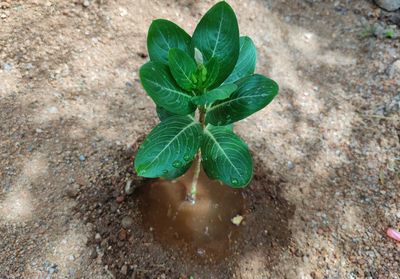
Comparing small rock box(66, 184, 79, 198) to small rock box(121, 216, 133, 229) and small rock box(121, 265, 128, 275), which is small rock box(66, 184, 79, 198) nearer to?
small rock box(121, 216, 133, 229)

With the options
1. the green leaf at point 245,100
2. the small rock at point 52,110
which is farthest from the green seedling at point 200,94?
the small rock at point 52,110

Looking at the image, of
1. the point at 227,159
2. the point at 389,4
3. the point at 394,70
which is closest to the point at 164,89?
the point at 227,159

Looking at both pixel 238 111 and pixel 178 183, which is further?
pixel 178 183

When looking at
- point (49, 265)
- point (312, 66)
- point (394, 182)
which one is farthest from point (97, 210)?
point (312, 66)

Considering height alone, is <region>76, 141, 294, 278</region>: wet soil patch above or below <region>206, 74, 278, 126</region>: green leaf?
below

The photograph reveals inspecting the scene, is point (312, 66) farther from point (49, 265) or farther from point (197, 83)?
point (49, 265)

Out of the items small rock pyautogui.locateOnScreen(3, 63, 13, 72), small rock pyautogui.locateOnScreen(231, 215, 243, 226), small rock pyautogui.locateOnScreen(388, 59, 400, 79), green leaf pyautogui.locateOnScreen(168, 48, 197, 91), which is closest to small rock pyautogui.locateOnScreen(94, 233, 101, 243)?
small rock pyautogui.locateOnScreen(231, 215, 243, 226)
